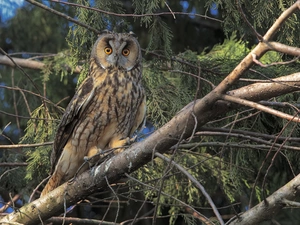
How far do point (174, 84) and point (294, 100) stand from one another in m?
0.95

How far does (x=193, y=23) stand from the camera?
6.94m

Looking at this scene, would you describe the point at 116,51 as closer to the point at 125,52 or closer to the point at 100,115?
the point at 125,52

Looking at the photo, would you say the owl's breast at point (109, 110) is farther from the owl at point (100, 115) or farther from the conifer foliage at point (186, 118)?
the conifer foliage at point (186, 118)

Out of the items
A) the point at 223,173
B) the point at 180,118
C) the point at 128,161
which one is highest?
the point at 180,118

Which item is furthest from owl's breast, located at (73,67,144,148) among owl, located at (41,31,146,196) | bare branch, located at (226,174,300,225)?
bare branch, located at (226,174,300,225)

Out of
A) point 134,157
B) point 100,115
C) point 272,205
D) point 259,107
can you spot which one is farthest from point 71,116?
point 259,107

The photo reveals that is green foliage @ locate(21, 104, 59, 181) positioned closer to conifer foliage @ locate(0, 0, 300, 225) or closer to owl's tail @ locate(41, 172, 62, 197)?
conifer foliage @ locate(0, 0, 300, 225)

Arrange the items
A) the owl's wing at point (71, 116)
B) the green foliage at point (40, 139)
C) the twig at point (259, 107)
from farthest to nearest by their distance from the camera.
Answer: the green foliage at point (40, 139) < the owl's wing at point (71, 116) < the twig at point (259, 107)

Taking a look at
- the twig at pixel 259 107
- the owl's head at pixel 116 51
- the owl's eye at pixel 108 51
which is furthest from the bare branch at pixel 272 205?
the owl's eye at pixel 108 51

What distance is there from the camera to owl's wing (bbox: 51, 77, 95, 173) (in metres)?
3.70

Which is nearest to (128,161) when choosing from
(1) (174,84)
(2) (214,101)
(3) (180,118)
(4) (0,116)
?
(3) (180,118)

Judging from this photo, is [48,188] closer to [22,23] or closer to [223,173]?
[223,173]

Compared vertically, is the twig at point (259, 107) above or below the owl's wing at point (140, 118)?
above

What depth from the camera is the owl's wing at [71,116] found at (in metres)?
3.70
